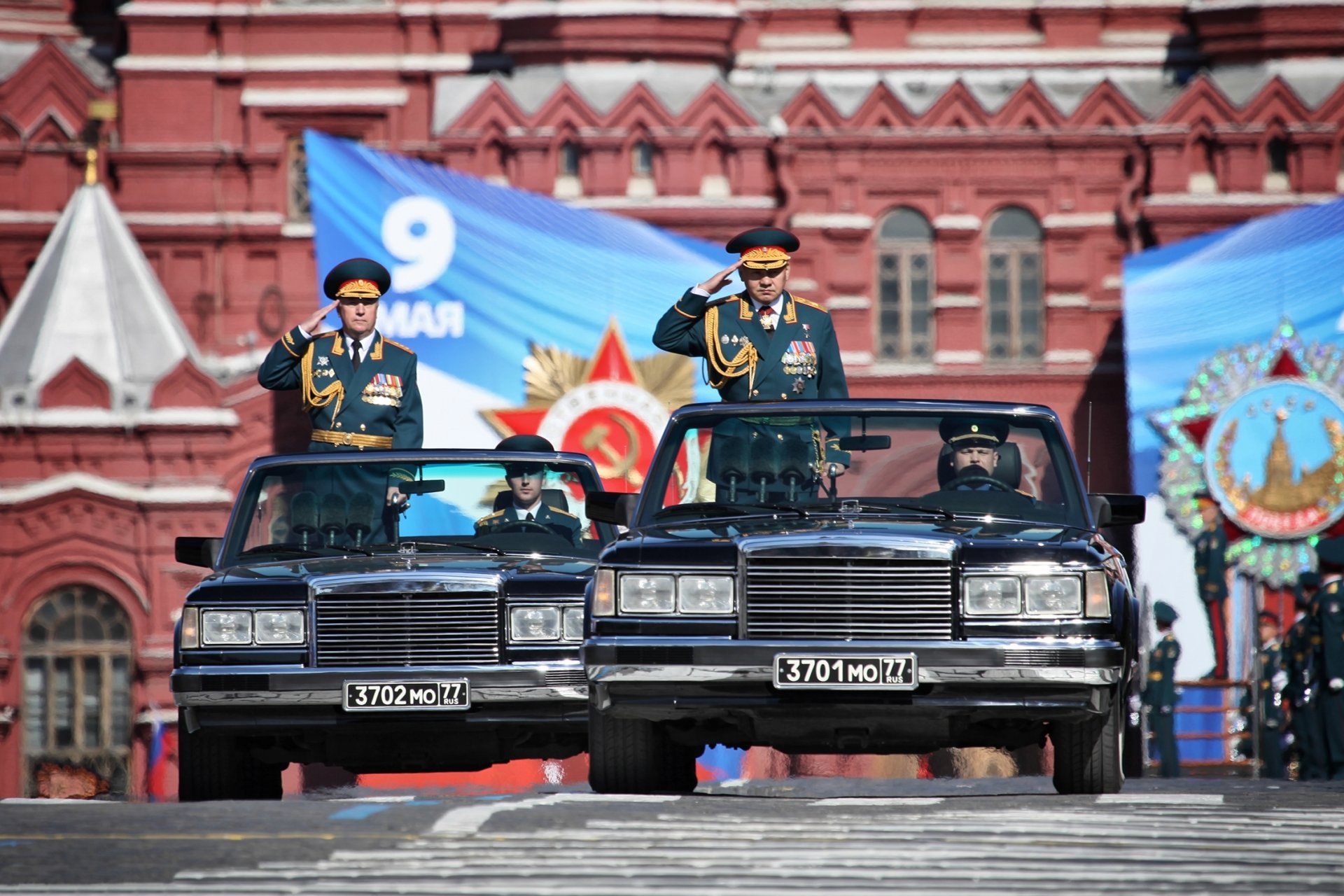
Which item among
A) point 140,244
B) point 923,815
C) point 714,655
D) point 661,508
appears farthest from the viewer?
point 140,244

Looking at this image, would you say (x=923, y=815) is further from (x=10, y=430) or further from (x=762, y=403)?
(x=10, y=430)

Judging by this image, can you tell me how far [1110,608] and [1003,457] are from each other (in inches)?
37.2

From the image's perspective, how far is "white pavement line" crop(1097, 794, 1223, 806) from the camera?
9594 millimetres

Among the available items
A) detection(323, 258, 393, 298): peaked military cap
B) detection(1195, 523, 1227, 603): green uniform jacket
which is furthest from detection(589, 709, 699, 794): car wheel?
detection(1195, 523, 1227, 603): green uniform jacket

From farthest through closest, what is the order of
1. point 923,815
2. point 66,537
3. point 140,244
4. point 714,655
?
point 140,244 < point 66,537 < point 714,655 < point 923,815

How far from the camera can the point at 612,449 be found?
1206 inches

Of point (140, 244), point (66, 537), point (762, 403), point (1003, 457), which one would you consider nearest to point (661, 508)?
point (762, 403)

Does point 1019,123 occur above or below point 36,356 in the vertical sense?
above

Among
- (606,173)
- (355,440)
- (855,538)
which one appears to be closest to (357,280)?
(355,440)

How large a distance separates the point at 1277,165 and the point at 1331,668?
1566cm

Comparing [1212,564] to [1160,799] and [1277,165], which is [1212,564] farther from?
[1160,799]

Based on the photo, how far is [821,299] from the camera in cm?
3281

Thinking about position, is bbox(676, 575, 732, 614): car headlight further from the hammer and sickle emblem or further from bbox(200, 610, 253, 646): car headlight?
the hammer and sickle emblem

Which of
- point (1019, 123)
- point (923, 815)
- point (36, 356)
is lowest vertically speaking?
point (923, 815)
